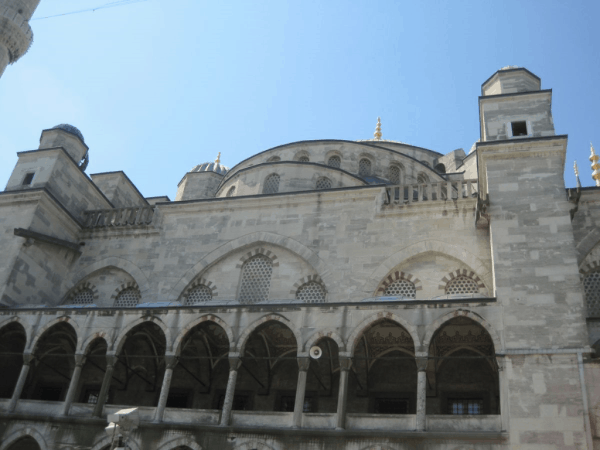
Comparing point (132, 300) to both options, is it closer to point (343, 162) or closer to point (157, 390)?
point (157, 390)

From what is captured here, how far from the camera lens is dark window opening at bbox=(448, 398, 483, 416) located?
47.2ft

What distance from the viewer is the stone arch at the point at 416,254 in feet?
50.7

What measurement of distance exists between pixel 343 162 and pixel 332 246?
705 cm

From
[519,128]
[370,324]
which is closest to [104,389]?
[370,324]

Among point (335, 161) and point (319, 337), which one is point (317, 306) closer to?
point (319, 337)

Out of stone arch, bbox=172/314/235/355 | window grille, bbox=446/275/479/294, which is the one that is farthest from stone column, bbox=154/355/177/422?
window grille, bbox=446/275/479/294

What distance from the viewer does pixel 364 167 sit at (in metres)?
23.5

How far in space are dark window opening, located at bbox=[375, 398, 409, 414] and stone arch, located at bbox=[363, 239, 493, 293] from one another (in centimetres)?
272

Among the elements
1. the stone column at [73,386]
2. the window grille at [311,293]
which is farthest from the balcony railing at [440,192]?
the stone column at [73,386]

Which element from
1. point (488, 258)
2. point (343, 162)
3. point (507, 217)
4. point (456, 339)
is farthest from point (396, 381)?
point (343, 162)

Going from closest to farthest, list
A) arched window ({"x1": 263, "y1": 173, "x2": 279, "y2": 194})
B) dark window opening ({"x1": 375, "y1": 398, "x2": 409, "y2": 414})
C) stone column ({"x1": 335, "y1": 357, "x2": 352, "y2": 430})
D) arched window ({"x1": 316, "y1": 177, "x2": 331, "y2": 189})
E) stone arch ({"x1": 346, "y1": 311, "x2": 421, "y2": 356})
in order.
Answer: stone column ({"x1": 335, "y1": 357, "x2": 352, "y2": 430}), stone arch ({"x1": 346, "y1": 311, "x2": 421, "y2": 356}), dark window opening ({"x1": 375, "y1": 398, "x2": 409, "y2": 414}), arched window ({"x1": 263, "y1": 173, "x2": 279, "y2": 194}), arched window ({"x1": 316, "y1": 177, "x2": 331, "y2": 189})

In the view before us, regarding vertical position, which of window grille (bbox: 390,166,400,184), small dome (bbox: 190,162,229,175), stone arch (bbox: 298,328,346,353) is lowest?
stone arch (bbox: 298,328,346,353)

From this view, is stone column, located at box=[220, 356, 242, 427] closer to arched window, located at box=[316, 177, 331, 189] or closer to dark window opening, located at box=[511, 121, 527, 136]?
arched window, located at box=[316, 177, 331, 189]

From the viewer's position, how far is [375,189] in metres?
17.2
